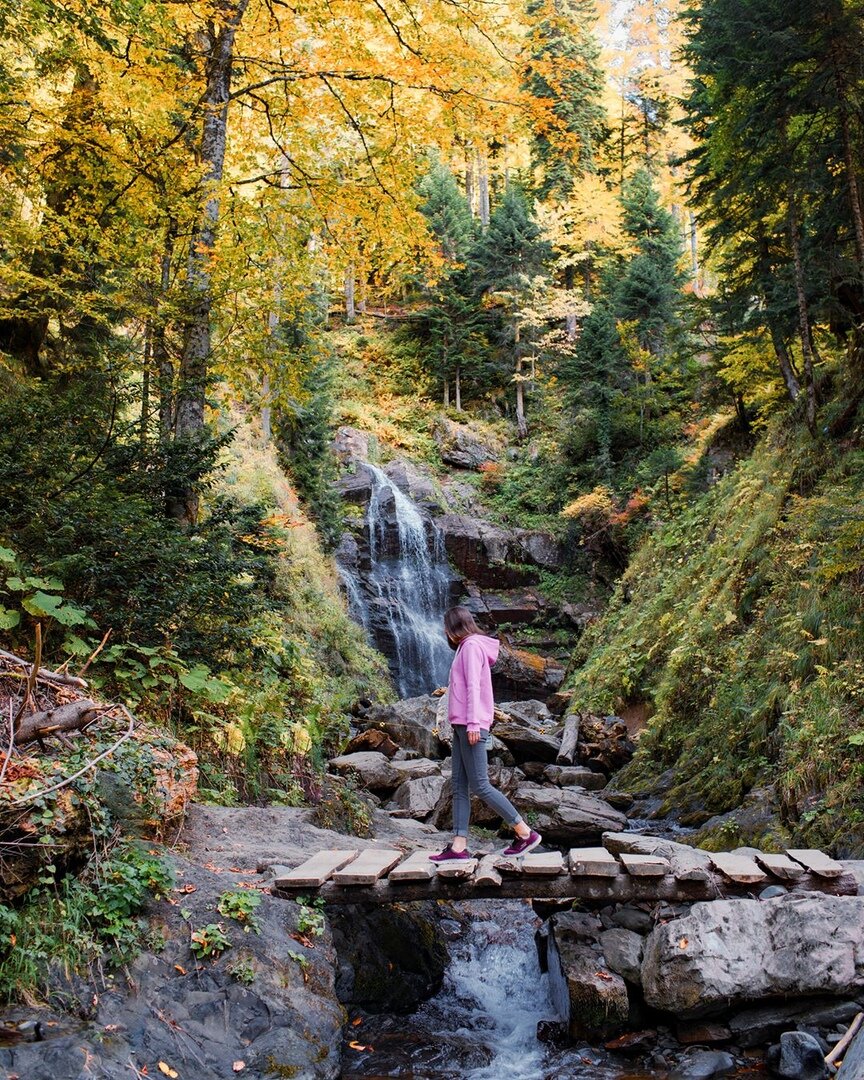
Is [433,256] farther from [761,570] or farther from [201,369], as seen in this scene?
[761,570]

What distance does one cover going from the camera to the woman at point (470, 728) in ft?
17.3

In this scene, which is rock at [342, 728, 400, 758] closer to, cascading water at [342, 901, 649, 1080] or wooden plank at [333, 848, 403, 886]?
cascading water at [342, 901, 649, 1080]

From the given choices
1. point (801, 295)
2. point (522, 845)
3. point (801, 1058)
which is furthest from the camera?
point (801, 295)

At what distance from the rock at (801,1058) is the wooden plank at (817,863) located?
1004mm

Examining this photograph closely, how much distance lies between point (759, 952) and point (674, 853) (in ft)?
3.02

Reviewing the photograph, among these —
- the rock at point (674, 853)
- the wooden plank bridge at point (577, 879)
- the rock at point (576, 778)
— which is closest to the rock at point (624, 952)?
the wooden plank bridge at point (577, 879)

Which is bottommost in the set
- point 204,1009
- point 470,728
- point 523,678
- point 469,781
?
point 523,678

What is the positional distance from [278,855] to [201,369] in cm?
554

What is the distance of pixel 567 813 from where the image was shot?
8.83 m

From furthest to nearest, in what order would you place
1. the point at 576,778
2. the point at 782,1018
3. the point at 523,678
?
1. the point at 523,678
2. the point at 576,778
3. the point at 782,1018

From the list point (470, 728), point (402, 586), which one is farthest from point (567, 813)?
point (402, 586)

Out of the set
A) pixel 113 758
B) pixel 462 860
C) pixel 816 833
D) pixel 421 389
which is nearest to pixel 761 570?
pixel 816 833

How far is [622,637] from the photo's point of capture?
16.1 meters

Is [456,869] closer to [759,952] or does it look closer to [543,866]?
[543,866]
